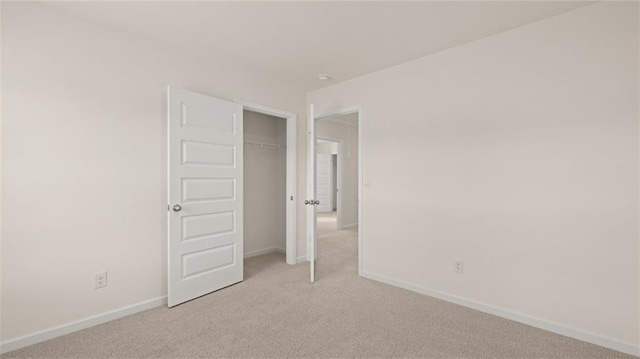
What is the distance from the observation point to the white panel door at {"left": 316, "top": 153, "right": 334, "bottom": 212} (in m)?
9.70

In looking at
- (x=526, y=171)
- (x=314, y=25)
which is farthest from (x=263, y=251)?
(x=526, y=171)

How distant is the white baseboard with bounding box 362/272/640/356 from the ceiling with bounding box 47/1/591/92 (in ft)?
7.87

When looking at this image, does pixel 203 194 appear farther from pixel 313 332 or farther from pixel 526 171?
pixel 526 171

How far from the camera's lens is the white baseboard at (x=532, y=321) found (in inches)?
80.3

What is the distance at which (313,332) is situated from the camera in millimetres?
2254

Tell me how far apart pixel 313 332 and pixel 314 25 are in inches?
96.4

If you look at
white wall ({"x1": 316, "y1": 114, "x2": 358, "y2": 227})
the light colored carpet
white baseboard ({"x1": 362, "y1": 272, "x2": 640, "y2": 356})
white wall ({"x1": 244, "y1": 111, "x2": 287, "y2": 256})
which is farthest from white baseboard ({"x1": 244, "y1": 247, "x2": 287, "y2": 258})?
white wall ({"x1": 316, "y1": 114, "x2": 358, "y2": 227})

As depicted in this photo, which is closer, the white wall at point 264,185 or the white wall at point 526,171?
the white wall at point 526,171

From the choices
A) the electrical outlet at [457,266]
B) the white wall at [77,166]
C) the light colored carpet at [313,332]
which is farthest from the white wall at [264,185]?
the electrical outlet at [457,266]

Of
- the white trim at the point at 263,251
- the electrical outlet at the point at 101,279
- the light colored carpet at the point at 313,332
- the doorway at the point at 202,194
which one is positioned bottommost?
the light colored carpet at the point at 313,332


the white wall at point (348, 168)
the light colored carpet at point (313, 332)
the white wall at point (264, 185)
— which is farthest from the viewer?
the white wall at point (348, 168)

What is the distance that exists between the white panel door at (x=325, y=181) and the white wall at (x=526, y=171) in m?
6.35

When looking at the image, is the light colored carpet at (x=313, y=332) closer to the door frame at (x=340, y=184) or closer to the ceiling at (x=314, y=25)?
the ceiling at (x=314, y=25)

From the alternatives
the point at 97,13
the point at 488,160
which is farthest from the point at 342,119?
the point at 97,13
